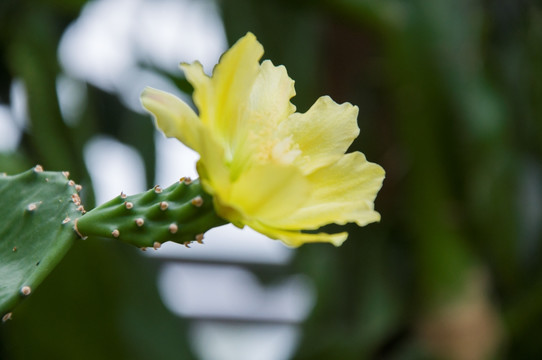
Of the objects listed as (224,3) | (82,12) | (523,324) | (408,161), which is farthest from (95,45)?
(523,324)

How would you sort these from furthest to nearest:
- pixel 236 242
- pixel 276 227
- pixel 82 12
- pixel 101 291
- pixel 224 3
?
pixel 236 242 < pixel 224 3 < pixel 82 12 < pixel 101 291 < pixel 276 227

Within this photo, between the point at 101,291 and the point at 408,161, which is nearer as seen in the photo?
the point at 101,291

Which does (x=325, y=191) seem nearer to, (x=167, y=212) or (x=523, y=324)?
(x=167, y=212)

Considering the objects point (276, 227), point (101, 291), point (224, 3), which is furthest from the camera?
point (224, 3)

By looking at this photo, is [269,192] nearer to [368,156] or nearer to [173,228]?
[173,228]

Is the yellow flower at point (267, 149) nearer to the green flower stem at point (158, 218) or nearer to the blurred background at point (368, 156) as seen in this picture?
the green flower stem at point (158, 218)

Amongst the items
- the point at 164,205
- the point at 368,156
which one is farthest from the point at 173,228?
the point at 368,156

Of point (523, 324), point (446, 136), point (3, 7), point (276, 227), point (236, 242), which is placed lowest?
point (523, 324)

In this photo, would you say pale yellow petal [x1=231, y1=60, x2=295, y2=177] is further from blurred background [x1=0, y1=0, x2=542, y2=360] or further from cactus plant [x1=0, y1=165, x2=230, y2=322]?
blurred background [x1=0, y1=0, x2=542, y2=360]
